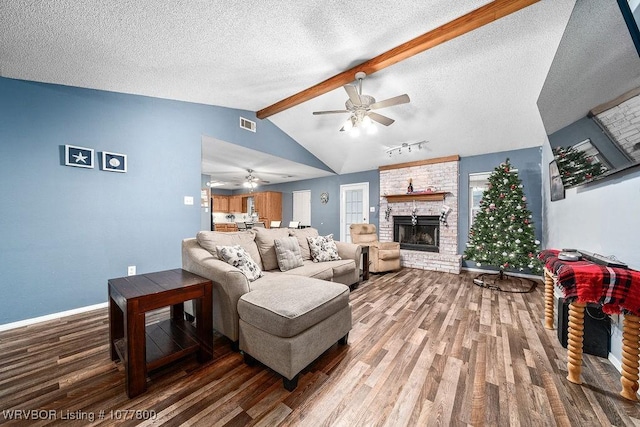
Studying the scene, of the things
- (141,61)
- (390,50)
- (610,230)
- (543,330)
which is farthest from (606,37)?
(141,61)

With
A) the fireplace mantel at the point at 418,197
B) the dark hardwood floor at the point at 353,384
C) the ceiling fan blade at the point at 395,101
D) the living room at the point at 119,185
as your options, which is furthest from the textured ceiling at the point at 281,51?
the dark hardwood floor at the point at 353,384

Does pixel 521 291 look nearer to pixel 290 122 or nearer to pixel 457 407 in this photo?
pixel 457 407

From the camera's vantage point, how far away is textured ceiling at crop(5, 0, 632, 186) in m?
1.78

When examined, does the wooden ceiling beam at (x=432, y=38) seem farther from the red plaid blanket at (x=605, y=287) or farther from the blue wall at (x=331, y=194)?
the blue wall at (x=331, y=194)

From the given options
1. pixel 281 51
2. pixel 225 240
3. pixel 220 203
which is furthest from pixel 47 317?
pixel 220 203

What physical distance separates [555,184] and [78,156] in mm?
6135

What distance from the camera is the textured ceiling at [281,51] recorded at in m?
1.78

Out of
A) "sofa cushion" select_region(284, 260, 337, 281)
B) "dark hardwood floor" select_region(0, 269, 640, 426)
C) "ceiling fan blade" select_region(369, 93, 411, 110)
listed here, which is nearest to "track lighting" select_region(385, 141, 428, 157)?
"ceiling fan blade" select_region(369, 93, 411, 110)

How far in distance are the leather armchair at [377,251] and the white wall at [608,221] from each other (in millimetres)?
2356

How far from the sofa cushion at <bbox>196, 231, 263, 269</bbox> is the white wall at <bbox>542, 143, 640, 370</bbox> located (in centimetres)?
312

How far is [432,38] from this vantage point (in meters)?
2.26

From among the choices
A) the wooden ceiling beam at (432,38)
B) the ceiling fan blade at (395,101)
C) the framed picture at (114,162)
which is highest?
the wooden ceiling beam at (432,38)

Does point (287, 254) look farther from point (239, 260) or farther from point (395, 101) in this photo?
point (395, 101)

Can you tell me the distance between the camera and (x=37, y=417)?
1.24 metres
